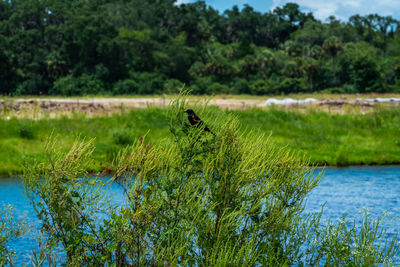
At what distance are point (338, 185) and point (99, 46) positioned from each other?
60.3 meters

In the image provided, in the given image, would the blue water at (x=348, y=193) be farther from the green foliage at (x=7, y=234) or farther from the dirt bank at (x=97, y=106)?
the dirt bank at (x=97, y=106)

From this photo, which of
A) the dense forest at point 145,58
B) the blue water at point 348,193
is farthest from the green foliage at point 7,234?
the dense forest at point 145,58

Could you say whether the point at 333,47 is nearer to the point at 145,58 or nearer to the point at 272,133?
the point at 145,58

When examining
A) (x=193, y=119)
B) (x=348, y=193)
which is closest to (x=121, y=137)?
(x=348, y=193)

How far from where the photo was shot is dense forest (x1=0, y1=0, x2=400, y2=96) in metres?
72.6

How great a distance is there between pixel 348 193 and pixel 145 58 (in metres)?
67.6

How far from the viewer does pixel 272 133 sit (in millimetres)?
21484

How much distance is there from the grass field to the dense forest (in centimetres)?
4491

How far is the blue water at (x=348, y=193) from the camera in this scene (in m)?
13.8

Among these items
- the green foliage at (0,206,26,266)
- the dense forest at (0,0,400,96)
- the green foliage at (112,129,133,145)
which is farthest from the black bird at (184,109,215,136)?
the dense forest at (0,0,400,96)

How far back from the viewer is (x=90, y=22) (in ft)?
239

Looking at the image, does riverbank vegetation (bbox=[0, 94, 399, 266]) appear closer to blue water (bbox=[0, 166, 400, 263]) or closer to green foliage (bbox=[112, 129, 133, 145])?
blue water (bbox=[0, 166, 400, 263])

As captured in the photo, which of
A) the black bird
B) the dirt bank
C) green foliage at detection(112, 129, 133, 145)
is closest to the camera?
the black bird

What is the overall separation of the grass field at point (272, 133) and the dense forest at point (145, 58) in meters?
44.9
